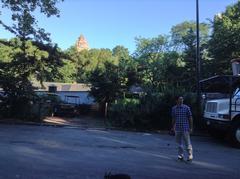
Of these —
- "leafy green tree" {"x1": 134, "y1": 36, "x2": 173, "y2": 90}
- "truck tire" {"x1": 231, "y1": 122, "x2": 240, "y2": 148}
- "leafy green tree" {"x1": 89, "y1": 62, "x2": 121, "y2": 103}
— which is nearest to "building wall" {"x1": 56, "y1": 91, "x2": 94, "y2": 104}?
"leafy green tree" {"x1": 134, "y1": 36, "x2": 173, "y2": 90}

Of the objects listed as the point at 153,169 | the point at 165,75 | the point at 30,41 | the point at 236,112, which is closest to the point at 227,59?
the point at 165,75

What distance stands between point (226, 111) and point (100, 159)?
8.32m

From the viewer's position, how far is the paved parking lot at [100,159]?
998 cm

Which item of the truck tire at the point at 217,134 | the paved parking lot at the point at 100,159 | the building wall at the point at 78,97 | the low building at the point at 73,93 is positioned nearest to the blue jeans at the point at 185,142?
the paved parking lot at the point at 100,159

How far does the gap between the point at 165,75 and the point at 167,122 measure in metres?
22.9

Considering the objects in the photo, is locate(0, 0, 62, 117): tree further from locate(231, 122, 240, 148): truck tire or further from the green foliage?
locate(231, 122, 240, 148): truck tire

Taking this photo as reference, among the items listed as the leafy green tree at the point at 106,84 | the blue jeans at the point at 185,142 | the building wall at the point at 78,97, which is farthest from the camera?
the building wall at the point at 78,97

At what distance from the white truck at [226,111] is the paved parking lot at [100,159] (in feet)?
4.38

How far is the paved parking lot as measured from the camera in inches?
393

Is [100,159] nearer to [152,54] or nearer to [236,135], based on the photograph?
[236,135]

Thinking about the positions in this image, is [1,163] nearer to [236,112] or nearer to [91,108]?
[236,112]

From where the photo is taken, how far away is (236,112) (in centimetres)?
1817

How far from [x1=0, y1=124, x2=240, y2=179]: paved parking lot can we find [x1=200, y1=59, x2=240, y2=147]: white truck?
1335 millimetres

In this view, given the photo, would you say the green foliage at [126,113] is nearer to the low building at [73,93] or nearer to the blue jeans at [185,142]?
the blue jeans at [185,142]
